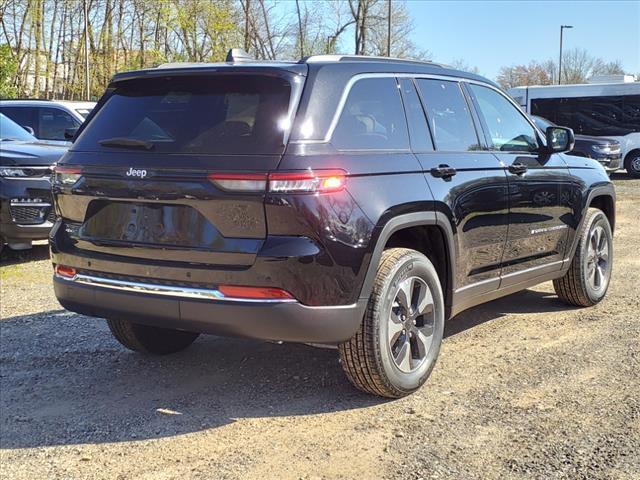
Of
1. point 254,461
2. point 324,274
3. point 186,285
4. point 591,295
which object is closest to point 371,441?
point 254,461

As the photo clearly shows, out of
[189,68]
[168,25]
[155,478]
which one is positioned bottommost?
[155,478]

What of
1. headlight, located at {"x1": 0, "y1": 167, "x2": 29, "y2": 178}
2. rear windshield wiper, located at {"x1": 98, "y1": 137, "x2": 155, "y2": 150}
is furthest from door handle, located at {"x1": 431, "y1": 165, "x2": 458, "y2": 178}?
headlight, located at {"x1": 0, "y1": 167, "x2": 29, "y2": 178}

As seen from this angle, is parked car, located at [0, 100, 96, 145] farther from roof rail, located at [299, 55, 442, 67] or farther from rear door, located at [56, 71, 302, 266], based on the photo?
roof rail, located at [299, 55, 442, 67]

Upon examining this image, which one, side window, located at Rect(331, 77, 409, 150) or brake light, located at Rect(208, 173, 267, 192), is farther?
side window, located at Rect(331, 77, 409, 150)

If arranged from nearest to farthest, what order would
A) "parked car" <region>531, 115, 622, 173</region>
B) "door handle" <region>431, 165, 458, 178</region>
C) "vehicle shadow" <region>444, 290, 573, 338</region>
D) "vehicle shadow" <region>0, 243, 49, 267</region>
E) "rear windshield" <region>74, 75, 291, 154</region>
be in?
1. "rear windshield" <region>74, 75, 291, 154</region>
2. "door handle" <region>431, 165, 458, 178</region>
3. "vehicle shadow" <region>444, 290, 573, 338</region>
4. "vehicle shadow" <region>0, 243, 49, 267</region>
5. "parked car" <region>531, 115, 622, 173</region>

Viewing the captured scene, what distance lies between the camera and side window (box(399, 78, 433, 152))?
13.7 feet

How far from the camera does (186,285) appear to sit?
3.55 meters

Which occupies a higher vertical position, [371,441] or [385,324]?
[385,324]

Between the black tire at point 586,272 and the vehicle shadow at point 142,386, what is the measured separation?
3.09ft

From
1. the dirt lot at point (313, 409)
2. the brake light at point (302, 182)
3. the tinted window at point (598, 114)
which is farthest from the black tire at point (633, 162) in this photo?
the brake light at point (302, 182)

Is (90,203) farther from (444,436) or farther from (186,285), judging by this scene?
(444,436)

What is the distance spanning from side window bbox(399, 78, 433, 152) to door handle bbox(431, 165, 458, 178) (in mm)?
129

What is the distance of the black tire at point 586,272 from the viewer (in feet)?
Result: 18.9

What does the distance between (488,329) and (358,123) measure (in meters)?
2.30
